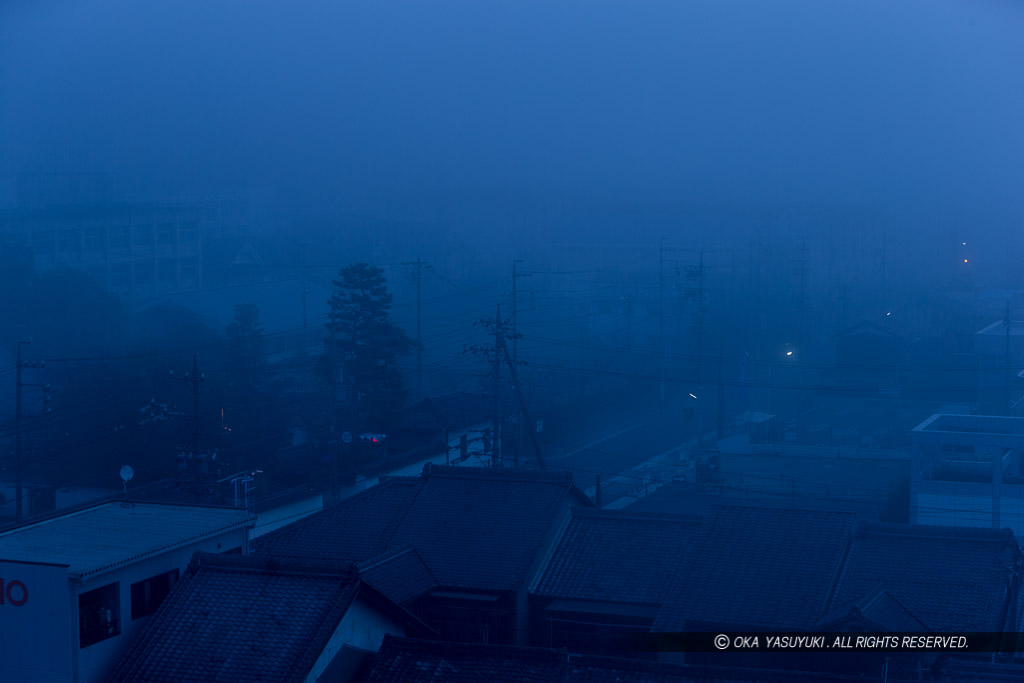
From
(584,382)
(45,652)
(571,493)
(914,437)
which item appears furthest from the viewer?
(584,382)

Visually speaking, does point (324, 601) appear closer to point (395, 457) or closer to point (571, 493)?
point (571, 493)

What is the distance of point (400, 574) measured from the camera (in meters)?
3.67

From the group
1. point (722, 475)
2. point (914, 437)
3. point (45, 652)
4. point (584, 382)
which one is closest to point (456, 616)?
point (45, 652)

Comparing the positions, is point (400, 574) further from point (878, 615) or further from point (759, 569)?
point (878, 615)

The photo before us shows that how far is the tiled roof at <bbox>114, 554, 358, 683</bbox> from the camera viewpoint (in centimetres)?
273

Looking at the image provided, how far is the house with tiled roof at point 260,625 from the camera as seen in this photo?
2734mm

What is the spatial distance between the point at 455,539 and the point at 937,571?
186cm

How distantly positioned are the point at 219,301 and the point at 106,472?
5.66 metres

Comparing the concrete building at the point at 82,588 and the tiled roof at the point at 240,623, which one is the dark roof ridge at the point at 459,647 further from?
the concrete building at the point at 82,588

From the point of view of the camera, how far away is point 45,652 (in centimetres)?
279

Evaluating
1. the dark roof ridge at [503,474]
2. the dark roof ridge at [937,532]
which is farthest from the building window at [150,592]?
the dark roof ridge at [937,532]

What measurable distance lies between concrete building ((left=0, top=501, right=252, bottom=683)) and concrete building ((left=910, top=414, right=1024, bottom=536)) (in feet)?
15.8

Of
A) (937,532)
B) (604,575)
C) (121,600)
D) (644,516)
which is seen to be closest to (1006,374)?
(937,532)

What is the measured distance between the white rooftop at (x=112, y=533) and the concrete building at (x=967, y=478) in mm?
4705
